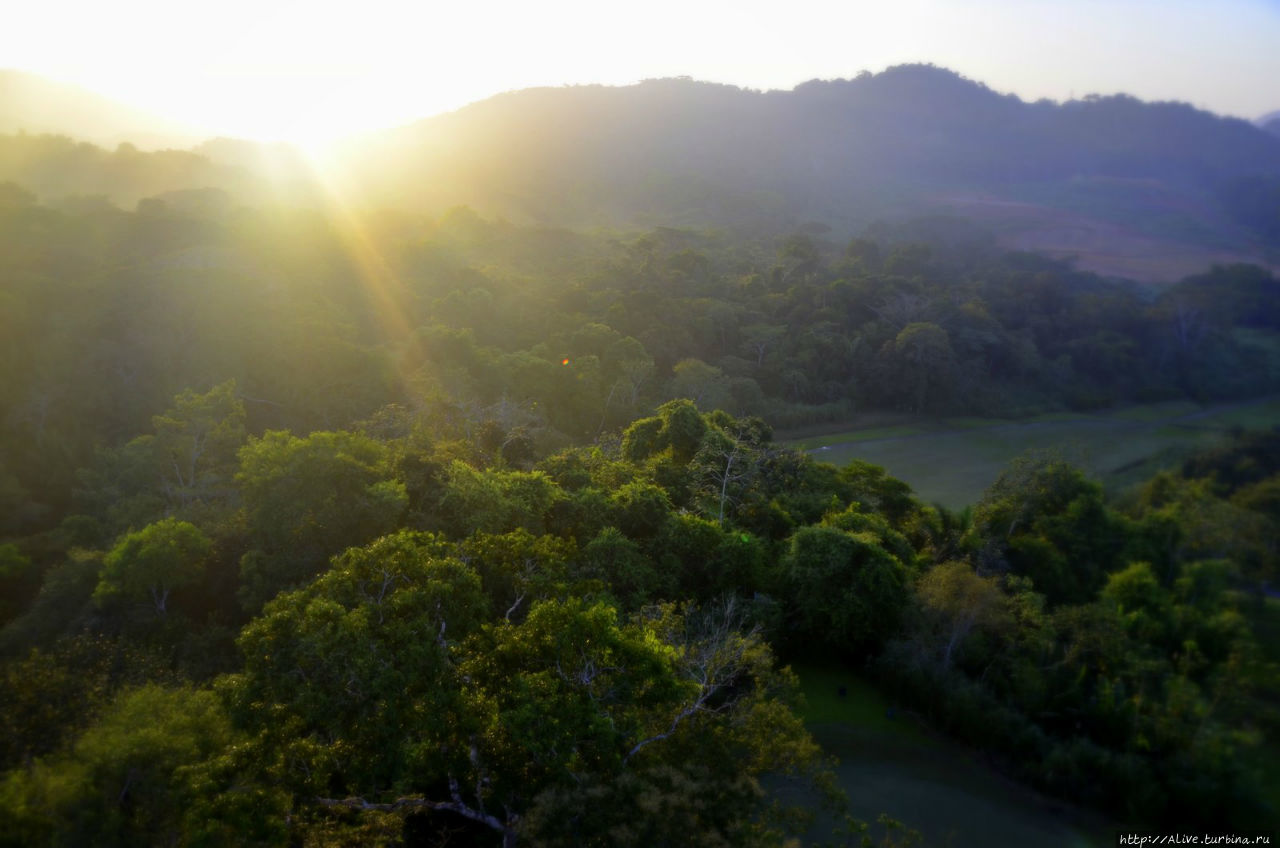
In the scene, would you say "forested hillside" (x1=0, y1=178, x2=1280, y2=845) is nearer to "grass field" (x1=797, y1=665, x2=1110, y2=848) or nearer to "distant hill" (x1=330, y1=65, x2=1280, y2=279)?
"grass field" (x1=797, y1=665, x2=1110, y2=848)

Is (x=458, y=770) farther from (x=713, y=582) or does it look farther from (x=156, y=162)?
(x=156, y=162)

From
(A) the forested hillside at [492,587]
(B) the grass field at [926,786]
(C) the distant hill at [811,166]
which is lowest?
(B) the grass field at [926,786]

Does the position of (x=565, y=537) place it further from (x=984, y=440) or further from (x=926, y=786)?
(x=984, y=440)

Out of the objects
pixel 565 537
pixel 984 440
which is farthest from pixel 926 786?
pixel 984 440

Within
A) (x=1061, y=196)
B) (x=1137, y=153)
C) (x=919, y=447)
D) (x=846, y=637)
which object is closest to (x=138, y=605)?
(x=846, y=637)

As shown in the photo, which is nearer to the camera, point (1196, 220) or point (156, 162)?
point (1196, 220)

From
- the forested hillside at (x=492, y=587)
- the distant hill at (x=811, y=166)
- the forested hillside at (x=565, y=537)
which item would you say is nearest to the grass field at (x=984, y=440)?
the forested hillside at (x=565, y=537)

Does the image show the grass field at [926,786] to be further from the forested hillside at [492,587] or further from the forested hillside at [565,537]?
the forested hillside at [492,587]
